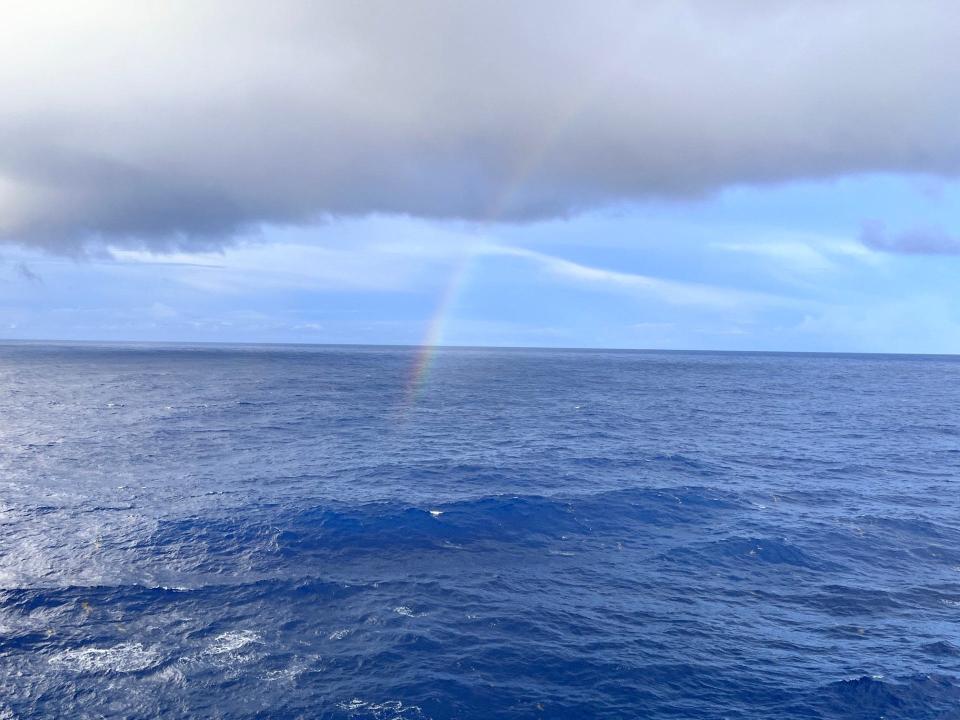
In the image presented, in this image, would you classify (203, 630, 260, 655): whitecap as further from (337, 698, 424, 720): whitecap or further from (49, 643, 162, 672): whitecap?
(337, 698, 424, 720): whitecap

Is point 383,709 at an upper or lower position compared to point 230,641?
lower

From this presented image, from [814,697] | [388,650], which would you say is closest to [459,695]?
[388,650]

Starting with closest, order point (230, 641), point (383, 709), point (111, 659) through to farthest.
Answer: point (383, 709), point (111, 659), point (230, 641)

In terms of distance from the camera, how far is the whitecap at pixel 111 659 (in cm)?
3262

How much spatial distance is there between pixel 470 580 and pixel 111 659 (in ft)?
72.2

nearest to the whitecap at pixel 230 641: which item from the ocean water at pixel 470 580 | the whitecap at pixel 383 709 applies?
the ocean water at pixel 470 580

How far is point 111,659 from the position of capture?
109 feet

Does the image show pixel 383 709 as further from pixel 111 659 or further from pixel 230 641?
pixel 111 659

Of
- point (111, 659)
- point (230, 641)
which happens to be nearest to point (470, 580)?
point (230, 641)

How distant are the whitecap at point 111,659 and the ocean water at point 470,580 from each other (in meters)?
0.14

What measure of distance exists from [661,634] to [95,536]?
44263 millimetres

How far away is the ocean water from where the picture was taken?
31.8 m

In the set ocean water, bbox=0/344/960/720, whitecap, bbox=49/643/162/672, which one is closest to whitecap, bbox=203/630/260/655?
ocean water, bbox=0/344/960/720

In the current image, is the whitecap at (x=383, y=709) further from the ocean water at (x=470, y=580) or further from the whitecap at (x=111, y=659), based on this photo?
the whitecap at (x=111, y=659)
